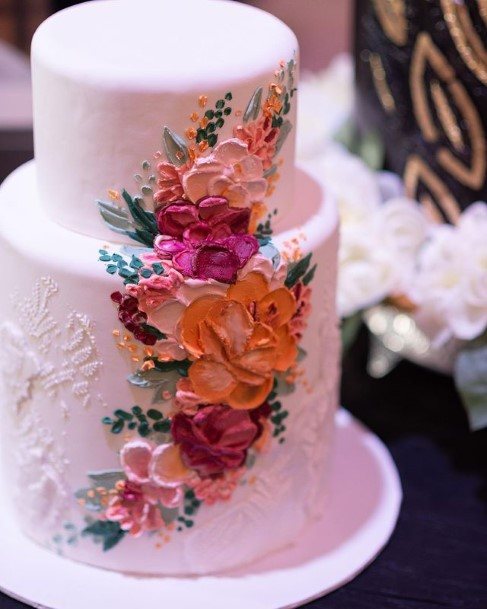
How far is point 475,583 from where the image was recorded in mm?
876

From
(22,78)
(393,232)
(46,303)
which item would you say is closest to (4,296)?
(46,303)

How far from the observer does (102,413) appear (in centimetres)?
80

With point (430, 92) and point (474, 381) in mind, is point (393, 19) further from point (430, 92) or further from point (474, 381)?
point (474, 381)

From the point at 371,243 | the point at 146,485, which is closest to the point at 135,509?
the point at 146,485

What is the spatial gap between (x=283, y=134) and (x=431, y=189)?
0.33m

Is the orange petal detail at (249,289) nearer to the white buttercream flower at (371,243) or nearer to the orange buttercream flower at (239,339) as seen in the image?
the orange buttercream flower at (239,339)

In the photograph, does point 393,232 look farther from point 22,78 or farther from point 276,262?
point 22,78

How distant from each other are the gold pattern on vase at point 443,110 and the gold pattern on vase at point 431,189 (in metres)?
0.02

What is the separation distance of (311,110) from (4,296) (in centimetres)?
53

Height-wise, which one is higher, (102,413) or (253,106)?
(253,106)

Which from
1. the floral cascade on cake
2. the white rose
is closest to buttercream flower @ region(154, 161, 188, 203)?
the floral cascade on cake

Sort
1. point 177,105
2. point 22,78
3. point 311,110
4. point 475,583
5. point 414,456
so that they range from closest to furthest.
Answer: point 177,105 < point 475,583 < point 414,456 < point 311,110 < point 22,78

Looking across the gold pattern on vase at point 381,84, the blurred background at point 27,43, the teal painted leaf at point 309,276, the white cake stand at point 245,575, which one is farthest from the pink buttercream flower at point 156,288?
the blurred background at point 27,43

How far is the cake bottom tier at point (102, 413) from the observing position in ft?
2.55
